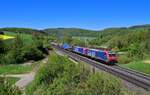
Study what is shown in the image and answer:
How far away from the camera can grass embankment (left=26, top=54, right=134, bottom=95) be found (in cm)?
2320

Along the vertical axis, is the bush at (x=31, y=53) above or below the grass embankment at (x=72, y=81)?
below

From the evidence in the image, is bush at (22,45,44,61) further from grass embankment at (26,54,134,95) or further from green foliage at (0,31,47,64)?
grass embankment at (26,54,134,95)

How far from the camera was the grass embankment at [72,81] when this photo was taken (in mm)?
23203

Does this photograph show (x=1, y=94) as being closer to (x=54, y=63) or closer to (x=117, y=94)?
(x=117, y=94)

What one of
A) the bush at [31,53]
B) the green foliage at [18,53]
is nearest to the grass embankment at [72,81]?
the green foliage at [18,53]

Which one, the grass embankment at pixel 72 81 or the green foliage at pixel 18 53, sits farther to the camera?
the green foliage at pixel 18 53

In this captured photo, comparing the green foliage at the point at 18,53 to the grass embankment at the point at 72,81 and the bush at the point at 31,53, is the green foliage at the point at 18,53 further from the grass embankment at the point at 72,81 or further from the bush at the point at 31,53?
the grass embankment at the point at 72,81

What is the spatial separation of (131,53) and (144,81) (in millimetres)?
44622

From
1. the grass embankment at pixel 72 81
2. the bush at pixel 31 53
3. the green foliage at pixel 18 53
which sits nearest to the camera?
the grass embankment at pixel 72 81

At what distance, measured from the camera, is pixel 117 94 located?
76.0 ft

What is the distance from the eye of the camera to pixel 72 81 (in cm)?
3106

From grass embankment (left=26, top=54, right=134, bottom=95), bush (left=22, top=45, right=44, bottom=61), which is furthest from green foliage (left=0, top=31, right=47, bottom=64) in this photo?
grass embankment (left=26, top=54, right=134, bottom=95)

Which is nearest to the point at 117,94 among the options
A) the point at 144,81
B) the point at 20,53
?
the point at 144,81

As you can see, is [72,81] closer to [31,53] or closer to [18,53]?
[18,53]
